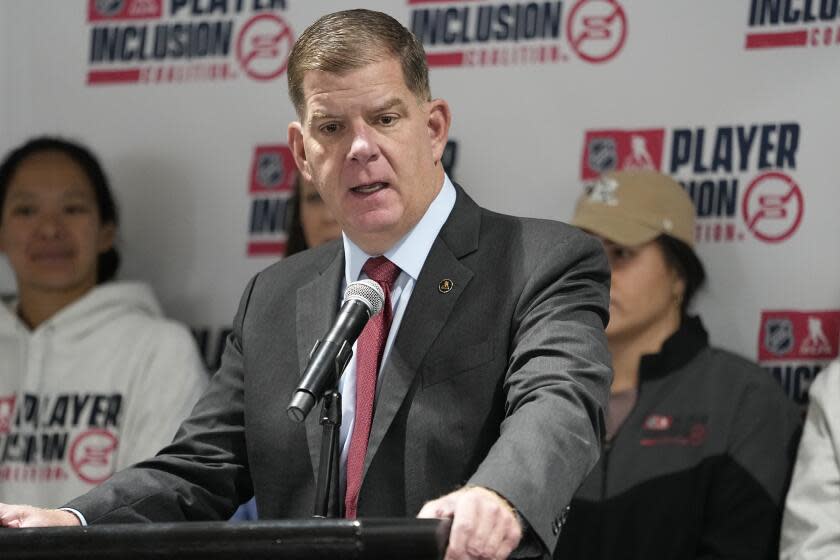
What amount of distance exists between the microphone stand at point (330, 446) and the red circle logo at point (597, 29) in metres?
2.58

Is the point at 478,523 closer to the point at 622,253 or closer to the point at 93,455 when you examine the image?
the point at 622,253

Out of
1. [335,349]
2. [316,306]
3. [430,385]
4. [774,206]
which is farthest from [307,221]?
[335,349]

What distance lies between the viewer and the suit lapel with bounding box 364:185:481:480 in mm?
2260

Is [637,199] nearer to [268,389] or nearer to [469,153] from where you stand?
[469,153]

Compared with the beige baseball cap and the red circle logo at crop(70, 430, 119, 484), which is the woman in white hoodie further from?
the beige baseball cap

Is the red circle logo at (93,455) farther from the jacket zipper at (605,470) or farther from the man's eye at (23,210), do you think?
the jacket zipper at (605,470)

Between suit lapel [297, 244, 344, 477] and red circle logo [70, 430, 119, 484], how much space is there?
1.94 metres

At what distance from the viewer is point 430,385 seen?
7.46 ft

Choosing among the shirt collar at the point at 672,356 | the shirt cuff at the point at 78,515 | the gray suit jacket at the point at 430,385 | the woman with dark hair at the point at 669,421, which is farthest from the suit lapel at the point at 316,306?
the shirt collar at the point at 672,356

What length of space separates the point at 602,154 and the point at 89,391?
171cm

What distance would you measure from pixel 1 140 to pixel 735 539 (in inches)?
113

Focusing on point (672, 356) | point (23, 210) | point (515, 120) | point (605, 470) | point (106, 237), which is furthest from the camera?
point (106, 237)

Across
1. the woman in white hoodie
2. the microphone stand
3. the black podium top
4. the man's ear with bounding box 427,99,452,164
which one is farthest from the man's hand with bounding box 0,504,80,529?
the woman in white hoodie

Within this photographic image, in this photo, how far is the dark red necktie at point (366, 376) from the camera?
2.27 m
